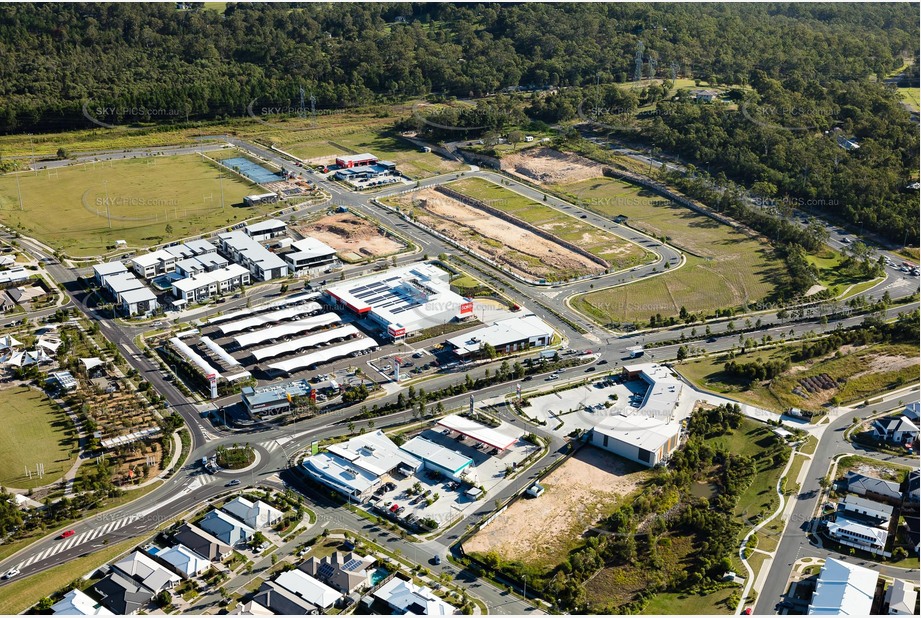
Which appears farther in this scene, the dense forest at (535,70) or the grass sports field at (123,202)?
the dense forest at (535,70)

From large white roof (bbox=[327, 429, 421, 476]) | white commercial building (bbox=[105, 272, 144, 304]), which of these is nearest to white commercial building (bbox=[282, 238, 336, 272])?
white commercial building (bbox=[105, 272, 144, 304])

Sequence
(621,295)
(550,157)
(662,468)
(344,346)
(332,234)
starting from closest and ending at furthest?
(662,468), (344,346), (621,295), (332,234), (550,157)

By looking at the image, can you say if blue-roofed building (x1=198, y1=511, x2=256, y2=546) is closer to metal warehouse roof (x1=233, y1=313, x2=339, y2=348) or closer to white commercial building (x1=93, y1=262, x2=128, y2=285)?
metal warehouse roof (x1=233, y1=313, x2=339, y2=348)

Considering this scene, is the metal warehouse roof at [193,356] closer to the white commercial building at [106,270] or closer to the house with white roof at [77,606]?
the white commercial building at [106,270]

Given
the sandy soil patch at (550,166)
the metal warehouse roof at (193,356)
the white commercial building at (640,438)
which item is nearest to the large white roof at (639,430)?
the white commercial building at (640,438)

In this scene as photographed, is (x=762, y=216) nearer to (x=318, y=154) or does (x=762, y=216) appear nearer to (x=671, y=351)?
(x=671, y=351)

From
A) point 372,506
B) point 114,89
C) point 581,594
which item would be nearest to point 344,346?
point 372,506
